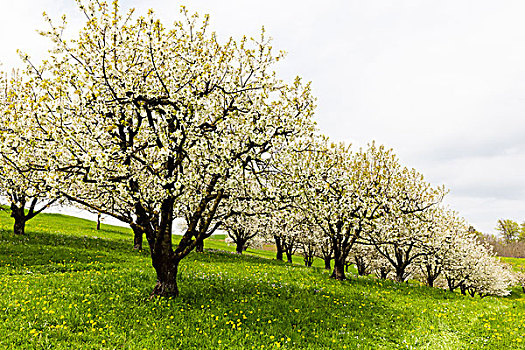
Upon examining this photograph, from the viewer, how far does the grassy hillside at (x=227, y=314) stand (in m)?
9.66

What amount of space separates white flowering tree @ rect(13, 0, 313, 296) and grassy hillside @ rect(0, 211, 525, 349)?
2.24 metres

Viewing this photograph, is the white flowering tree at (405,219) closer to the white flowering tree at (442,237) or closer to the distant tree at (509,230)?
the white flowering tree at (442,237)

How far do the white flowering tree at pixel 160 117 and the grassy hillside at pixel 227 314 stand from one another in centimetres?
224

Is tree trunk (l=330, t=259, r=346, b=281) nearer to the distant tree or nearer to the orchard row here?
the orchard row

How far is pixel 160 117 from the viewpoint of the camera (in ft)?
44.2

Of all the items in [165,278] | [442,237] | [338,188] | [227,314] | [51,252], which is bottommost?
[227,314]

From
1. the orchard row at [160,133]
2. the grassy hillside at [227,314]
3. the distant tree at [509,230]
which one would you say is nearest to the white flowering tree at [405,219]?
the grassy hillside at [227,314]

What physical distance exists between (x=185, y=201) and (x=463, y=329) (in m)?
14.1

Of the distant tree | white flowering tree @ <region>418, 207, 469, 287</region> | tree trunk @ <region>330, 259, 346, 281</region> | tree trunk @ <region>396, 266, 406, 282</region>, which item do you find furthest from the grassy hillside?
the distant tree

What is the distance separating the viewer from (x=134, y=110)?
1308cm

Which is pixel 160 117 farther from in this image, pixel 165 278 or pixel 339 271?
pixel 339 271

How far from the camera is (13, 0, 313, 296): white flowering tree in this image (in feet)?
39.0

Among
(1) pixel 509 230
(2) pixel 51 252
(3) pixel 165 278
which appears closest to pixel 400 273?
(3) pixel 165 278

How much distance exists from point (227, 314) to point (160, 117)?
8.50 meters
